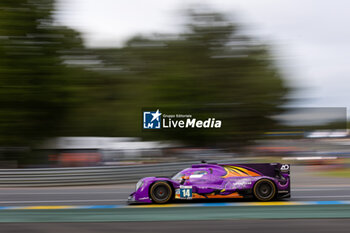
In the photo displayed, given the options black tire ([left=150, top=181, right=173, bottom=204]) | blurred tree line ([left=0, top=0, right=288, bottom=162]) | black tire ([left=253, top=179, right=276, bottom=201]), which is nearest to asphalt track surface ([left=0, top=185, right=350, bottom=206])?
black tire ([left=253, top=179, right=276, bottom=201])

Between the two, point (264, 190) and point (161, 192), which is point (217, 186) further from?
point (161, 192)

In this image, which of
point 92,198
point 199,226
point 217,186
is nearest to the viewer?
point 199,226

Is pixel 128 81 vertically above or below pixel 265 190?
above

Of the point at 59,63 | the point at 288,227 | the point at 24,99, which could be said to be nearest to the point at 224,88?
the point at 59,63

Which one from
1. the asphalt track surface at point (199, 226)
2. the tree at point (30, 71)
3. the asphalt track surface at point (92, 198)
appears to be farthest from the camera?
the tree at point (30, 71)

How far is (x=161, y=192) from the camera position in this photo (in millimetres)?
9664

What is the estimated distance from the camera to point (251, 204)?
30.7ft

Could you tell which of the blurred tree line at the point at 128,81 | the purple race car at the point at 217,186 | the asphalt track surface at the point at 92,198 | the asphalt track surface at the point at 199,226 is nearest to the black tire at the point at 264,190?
the purple race car at the point at 217,186

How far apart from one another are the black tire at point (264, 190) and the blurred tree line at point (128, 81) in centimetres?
1467

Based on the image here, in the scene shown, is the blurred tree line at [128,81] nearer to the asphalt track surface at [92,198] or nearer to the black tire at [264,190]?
the asphalt track surface at [92,198]

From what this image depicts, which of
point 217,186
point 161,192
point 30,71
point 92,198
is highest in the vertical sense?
point 30,71

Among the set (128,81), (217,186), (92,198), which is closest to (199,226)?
(217,186)

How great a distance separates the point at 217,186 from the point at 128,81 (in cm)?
1735

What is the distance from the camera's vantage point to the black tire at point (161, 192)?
9633mm
